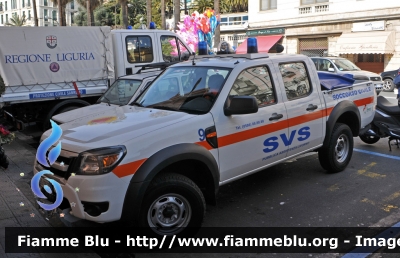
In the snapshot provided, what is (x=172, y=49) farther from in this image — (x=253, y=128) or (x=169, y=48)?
(x=253, y=128)

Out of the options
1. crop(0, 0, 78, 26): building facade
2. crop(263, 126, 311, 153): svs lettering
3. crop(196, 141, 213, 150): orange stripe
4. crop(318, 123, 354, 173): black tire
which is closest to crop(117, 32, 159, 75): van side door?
crop(318, 123, 354, 173): black tire

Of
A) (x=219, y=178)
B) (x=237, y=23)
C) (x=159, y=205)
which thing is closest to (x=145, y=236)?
(x=159, y=205)

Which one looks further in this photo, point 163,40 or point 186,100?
point 163,40

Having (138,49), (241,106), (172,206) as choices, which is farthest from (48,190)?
(138,49)

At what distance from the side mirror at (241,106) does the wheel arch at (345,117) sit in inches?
76.3

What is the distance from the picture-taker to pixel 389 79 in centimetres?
1777

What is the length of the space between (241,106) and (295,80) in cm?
144

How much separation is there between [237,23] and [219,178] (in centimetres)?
3589

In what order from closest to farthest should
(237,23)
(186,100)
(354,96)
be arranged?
(186,100) < (354,96) < (237,23)

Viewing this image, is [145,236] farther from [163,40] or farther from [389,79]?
[389,79]

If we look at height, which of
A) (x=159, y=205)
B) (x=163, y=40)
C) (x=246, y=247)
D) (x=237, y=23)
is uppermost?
(x=237, y=23)

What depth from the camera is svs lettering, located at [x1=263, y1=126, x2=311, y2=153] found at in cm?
468

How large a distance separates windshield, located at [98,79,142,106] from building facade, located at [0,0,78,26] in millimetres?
81653

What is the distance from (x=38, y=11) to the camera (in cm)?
8631
